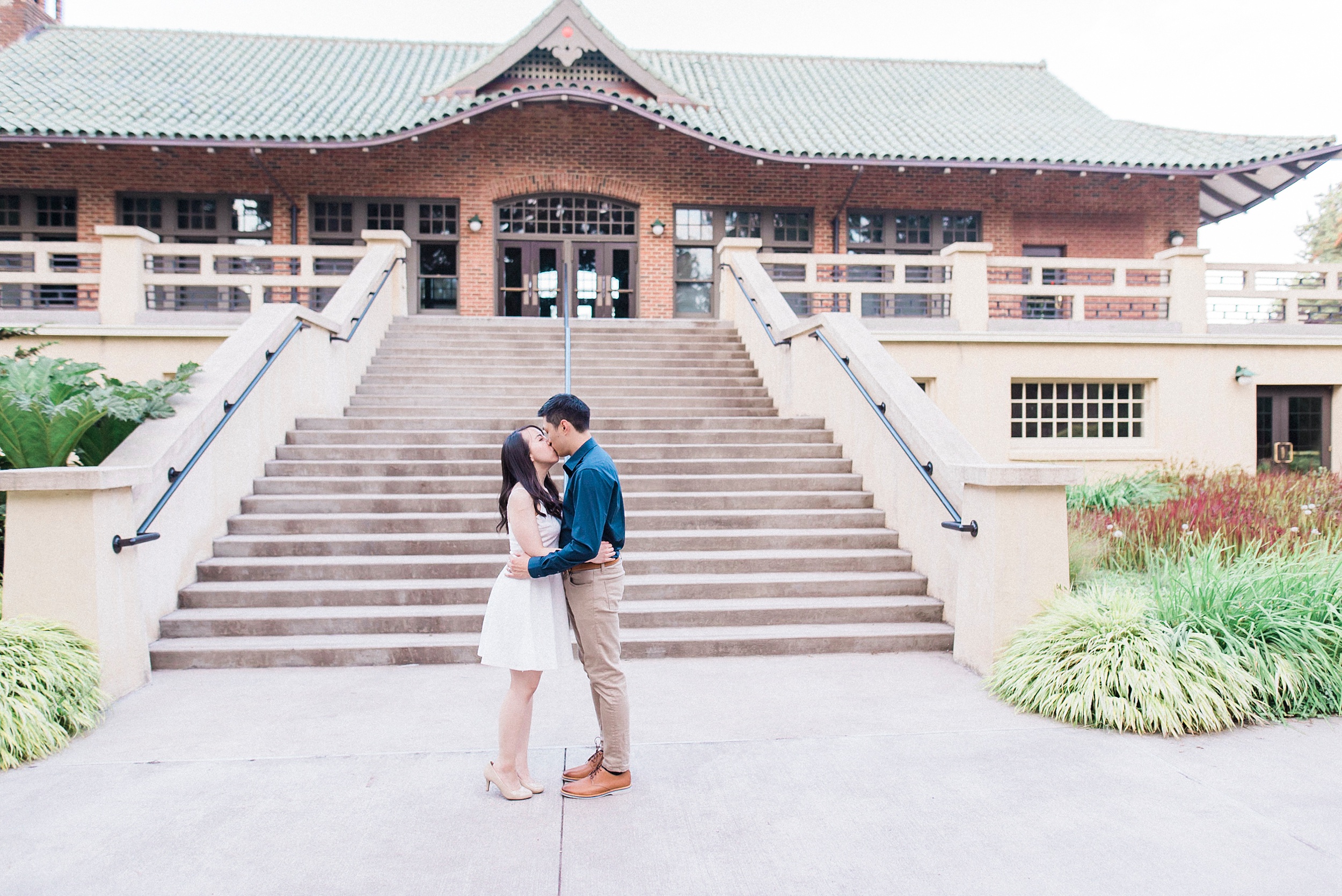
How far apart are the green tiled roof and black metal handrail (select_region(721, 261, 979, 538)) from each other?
7.76 m

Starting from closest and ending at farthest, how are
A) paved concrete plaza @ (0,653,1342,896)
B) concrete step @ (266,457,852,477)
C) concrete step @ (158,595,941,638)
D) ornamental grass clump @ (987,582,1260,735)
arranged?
paved concrete plaza @ (0,653,1342,896), ornamental grass clump @ (987,582,1260,735), concrete step @ (158,595,941,638), concrete step @ (266,457,852,477)

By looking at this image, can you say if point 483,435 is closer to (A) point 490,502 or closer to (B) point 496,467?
(B) point 496,467

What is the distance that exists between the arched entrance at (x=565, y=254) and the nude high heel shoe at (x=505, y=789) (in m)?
14.6

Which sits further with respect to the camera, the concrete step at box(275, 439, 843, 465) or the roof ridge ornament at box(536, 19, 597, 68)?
the roof ridge ornament at box(536, 19, 597, 68)

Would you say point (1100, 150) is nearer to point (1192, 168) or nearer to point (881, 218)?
point (1192, 168)

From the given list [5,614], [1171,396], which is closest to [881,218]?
[1171,396]

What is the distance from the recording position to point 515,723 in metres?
3.94

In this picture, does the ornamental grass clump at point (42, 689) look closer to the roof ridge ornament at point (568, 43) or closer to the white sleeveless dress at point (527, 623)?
the white sleeveless dress at point (527, 623)

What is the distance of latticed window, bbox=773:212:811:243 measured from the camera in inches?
733

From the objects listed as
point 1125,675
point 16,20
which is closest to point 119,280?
point 16,20

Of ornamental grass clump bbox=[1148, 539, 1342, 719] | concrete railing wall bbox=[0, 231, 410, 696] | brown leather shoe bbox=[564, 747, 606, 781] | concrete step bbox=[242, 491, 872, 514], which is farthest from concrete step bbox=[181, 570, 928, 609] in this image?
brown leather shoe bbox=[564, 747, 606, 781]

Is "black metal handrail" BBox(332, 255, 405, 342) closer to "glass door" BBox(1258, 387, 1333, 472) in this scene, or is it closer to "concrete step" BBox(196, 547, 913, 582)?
"concrete step" BBox(196, 547, 913, 582)

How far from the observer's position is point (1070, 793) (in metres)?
4.03

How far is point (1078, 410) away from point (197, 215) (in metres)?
17.1
